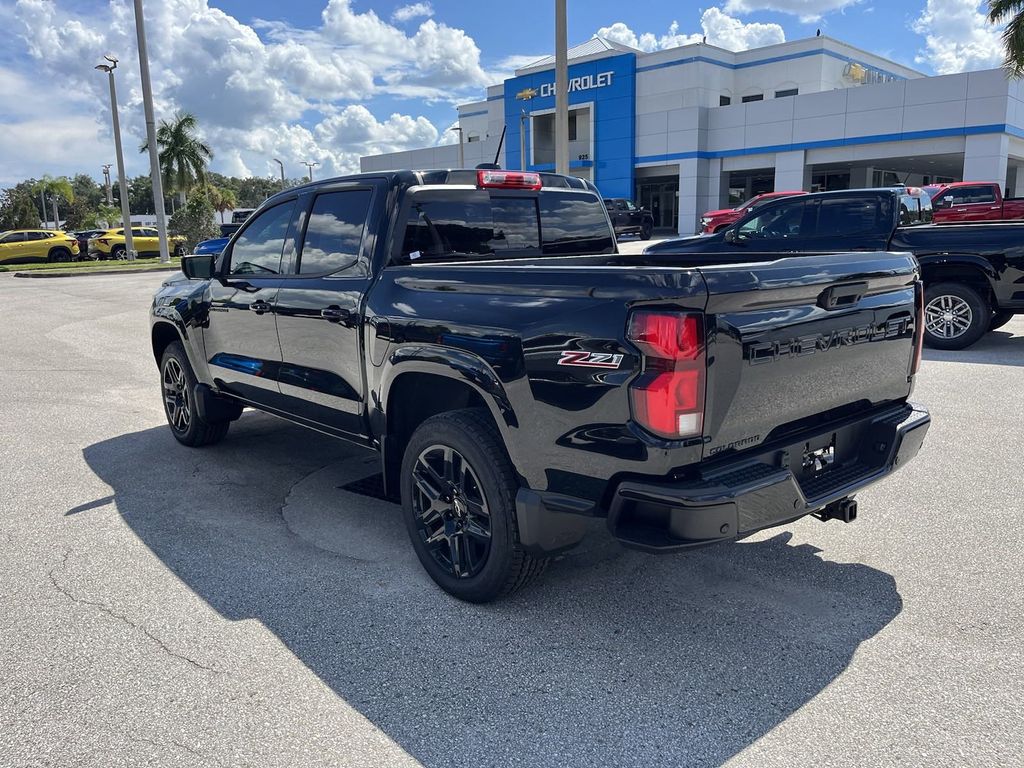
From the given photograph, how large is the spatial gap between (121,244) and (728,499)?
130 feet

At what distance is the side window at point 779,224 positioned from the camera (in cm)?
1062

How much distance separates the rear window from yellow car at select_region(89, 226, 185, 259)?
113 feet

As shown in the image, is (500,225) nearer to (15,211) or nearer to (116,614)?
(116,614)

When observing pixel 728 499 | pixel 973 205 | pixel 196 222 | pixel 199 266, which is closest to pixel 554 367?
pixel 728 499

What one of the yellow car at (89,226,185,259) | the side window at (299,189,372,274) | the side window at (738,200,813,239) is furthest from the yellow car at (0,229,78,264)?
the side window at (299,189,372,274)

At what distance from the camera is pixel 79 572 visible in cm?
401

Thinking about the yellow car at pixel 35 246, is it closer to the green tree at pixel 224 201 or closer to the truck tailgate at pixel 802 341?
the truck tailgate at pixel 802 341

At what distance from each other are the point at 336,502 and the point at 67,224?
98.7 m

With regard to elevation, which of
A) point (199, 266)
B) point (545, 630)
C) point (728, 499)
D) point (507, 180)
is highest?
point (507, 180)

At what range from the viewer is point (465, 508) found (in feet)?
11.6

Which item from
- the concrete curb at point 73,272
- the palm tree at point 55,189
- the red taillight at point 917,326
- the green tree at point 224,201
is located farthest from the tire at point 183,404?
the palm tree at point 55,189

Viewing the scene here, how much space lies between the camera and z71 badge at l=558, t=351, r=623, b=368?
282 cm

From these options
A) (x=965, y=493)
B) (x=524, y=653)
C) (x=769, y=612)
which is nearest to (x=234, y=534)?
(x=524, y=653)

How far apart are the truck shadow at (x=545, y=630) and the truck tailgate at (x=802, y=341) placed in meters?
0.86
